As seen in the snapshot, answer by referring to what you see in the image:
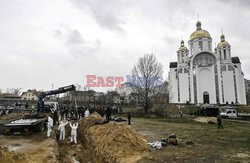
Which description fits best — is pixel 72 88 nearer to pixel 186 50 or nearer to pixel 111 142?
pixel 111 142

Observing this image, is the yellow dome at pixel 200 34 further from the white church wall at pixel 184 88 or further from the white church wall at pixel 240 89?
the white church wall at pixel 240 89

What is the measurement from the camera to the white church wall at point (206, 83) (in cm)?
5103

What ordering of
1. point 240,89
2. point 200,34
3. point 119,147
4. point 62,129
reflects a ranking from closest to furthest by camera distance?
point 119,147, point 62,129, point 240,89, point 200,34

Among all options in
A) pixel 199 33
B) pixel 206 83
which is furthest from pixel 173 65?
pixel 206 83

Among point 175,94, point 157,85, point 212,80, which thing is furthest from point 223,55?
point 157,85

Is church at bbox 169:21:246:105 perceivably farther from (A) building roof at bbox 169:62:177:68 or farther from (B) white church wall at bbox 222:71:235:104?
(A) building roof at bbox 169:62:177:68

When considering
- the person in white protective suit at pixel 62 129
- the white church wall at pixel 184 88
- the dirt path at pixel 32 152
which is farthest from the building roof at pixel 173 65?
the dirt path at pixel 32 152

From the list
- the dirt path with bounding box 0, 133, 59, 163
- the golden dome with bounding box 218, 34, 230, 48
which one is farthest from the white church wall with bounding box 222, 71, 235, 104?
the dirt path with bounding box 0, 133, 59, 163

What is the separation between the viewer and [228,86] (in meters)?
51.0

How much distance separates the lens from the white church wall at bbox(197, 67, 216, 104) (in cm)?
5103

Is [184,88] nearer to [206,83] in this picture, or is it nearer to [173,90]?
[173,90]

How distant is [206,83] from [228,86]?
5.76m

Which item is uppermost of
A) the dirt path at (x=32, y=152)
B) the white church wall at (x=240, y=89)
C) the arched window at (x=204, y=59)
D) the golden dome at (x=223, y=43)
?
the golden dome at (x=223, y=43)

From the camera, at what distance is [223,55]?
5544cm
